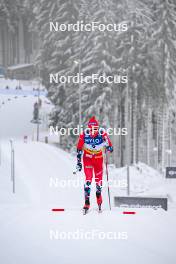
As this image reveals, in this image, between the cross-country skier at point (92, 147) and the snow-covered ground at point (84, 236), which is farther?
the cross-country skier at point (92, 147)

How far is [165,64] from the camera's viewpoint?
974 inches

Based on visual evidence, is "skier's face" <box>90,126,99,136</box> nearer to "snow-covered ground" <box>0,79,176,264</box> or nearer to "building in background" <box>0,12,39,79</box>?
→ "snow-covered ground" <box>0,79,176,264</box>

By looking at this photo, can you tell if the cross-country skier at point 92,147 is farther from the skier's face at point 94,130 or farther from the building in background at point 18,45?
the building in background at point 18,45

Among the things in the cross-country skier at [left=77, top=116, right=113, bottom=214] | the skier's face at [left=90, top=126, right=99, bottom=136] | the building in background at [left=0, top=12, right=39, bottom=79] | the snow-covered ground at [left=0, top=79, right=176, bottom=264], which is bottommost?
the snow-covered ground at [left=0, top=79, right=176, bottom=264]

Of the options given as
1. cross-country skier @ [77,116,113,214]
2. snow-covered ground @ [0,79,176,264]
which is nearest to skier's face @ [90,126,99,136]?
cross-country skier @ [77,116,113,214]

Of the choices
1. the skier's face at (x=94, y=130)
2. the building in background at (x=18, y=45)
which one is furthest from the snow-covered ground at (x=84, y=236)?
the building in background at (x=18, y=45)

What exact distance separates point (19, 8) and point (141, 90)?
8.43 metres

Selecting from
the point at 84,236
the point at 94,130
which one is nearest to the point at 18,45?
the point at 94,130

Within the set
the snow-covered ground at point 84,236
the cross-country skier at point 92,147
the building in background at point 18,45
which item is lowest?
the snow-covered ground at point 84,236

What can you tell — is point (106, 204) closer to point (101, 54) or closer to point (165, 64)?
point (101, 54)

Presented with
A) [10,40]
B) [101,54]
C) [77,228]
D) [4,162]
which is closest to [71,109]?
[101,54]

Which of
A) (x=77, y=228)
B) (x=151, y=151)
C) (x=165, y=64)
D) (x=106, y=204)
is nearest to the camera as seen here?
(x=77, y=228)

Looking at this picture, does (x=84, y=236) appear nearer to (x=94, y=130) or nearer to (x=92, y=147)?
(x=92, y=147)

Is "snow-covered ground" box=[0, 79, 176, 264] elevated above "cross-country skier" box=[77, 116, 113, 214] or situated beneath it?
situated beneath
